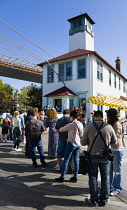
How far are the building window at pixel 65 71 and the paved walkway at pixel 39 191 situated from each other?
49.7 feet

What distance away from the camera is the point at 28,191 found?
11.9ft

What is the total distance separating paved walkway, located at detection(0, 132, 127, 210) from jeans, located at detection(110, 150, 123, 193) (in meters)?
0.24

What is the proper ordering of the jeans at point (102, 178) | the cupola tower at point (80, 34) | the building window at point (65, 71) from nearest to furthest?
the jeans at point (102, 178) < the building window at point (65, 71) < the cupola tower at point (80, 34)

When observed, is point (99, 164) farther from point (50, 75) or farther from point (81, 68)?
point (50, 75)

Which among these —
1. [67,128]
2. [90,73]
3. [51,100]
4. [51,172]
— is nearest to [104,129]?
[67,128]

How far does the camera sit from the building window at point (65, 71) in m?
19.3

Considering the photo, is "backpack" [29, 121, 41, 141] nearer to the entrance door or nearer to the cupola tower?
the entrance door

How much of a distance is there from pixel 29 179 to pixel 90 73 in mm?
14961

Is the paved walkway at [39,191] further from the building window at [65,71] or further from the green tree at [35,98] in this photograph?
the green tree at [35,98]

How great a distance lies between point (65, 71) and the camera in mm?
19516

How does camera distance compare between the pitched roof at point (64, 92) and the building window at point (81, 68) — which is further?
the building window at point (81, 68)

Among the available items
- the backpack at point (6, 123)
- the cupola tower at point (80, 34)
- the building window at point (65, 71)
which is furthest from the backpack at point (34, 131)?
the cupola tower at point (80, 34)

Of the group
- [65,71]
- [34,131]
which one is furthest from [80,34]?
[34,131]

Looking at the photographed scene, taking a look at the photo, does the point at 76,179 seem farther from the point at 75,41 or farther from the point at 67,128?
the point at 75,41
